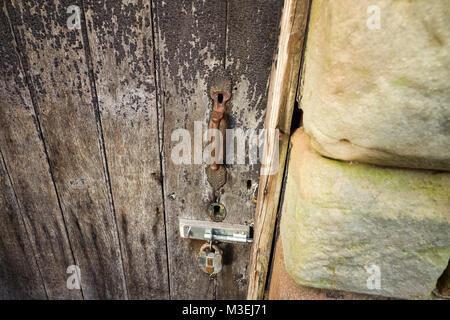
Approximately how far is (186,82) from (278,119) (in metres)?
0.24

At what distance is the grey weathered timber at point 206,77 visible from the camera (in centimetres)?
56

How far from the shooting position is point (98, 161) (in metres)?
0.74

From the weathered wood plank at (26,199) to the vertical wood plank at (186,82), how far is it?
0.37 meters

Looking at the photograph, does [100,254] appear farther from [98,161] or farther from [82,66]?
[82,66]

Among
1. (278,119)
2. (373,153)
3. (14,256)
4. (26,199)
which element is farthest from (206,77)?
(14,256)

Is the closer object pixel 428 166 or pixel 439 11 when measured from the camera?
pixel 439 11

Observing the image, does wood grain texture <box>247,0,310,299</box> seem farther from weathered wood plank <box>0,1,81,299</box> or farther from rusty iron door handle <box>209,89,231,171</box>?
weathered wood plank <box>0,1,81,299</box>

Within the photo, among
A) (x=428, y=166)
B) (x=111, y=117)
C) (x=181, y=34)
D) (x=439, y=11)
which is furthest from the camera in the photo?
(x=111, y=117)

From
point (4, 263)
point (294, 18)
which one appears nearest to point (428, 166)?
point (294, 18)

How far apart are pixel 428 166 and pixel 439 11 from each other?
0.23 metres

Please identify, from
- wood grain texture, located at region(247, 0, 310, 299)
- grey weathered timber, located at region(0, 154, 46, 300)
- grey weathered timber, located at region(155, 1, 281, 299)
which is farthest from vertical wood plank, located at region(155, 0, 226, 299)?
grey weathered timber, located at region(0, 154, 46, 300)

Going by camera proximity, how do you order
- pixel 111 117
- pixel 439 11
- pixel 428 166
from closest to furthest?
pixel 439 11, pixel 428 166, pixel 111 117

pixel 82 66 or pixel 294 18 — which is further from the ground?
pixel 294 18

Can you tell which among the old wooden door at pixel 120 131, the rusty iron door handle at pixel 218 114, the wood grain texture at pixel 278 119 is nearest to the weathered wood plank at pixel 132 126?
the old wooden door at pixel 120 131
